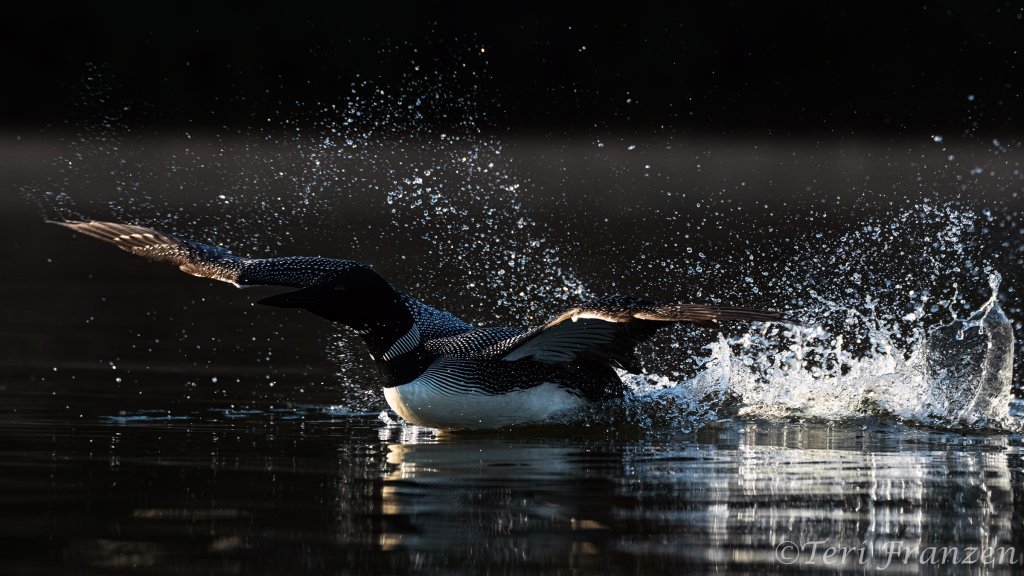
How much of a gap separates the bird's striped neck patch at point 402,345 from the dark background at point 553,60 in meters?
25.3

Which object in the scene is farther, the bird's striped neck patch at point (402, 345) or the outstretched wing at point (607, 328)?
the bird's striped neck patch at point (402, 345)

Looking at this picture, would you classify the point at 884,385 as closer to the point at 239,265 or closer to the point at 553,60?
the point at 239,265

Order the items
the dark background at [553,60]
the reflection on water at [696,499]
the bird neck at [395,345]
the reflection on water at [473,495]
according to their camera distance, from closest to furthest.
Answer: the reflection on water at [473,495] → the reflection on water at [696,499] → the bird neck at [395,345] → the dark background at [553,60]

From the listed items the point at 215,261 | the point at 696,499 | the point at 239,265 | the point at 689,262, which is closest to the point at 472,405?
the point at 239,265

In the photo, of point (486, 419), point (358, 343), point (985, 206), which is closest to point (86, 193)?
point (985, 206)

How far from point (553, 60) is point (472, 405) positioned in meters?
29.0

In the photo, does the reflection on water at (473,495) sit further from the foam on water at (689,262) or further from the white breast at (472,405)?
the foam on water at (689,262)

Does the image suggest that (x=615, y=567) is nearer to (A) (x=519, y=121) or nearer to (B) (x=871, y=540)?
(B) (x=871, y=540)

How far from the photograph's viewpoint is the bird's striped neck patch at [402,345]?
25.3 ft

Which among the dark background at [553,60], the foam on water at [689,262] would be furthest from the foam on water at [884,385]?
the dark background at [553,60]

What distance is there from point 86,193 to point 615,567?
70.1 ft

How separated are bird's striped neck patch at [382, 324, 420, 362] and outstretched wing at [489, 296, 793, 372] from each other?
39cm

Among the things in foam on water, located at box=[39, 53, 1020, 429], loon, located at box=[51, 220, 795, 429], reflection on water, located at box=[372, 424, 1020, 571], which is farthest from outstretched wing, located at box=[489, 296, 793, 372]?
reflection on water, located at box=[372, 424, 1020, 571]

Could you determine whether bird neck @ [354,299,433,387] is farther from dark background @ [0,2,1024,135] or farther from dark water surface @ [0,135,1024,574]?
dark background @ [0,2,1024,135]
